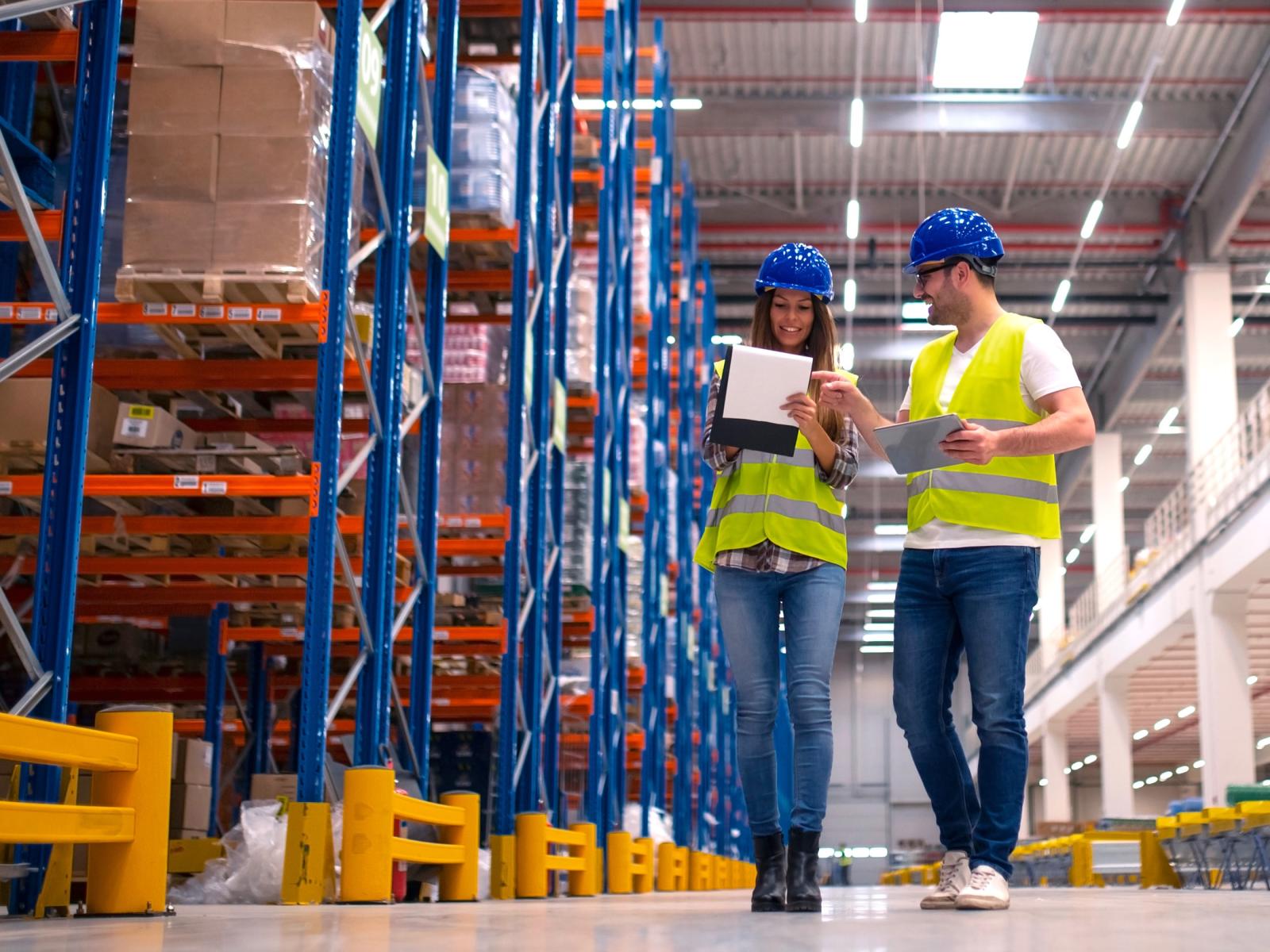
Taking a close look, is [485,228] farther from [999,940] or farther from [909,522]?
[999,940]

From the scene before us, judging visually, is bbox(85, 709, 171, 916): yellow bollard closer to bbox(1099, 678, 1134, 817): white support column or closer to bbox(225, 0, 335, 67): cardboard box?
bbox(225, 0, 335, 67): cardboard box

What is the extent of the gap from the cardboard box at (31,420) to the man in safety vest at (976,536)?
318 cm

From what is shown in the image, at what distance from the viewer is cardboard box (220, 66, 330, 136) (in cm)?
540

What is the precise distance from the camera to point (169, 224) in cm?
535

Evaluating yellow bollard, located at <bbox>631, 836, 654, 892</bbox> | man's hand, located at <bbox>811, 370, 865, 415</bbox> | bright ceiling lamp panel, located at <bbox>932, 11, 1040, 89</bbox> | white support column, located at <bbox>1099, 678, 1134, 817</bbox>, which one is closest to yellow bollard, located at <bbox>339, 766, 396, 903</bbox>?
man's hand, located at <bbox>811, 370, 865, 415</bbox>

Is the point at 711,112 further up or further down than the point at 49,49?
further up

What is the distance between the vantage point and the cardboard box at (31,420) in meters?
5.71

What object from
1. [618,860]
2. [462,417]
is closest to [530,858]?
[462,417]

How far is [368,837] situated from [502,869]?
2.18 m

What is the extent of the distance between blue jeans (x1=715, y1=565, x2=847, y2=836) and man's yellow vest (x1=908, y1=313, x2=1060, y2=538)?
1.45 ft

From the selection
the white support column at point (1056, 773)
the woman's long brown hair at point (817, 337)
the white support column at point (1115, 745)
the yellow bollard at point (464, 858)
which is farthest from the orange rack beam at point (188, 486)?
A: the white support column at point (1056, 773)

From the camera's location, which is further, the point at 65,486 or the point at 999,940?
the point at 65,486

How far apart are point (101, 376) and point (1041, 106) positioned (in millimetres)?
15315

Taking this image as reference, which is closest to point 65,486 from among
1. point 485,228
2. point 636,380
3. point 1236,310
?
point 485,228
